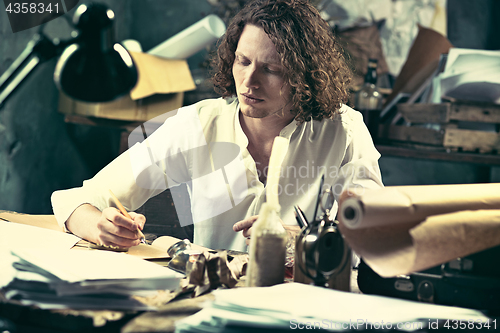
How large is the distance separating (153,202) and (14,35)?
0.93m

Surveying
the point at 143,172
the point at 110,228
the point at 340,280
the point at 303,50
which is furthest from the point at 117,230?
the point at 303,50

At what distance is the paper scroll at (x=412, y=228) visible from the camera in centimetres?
68

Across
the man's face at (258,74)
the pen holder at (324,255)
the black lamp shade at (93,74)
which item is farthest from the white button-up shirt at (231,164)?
the black lamp shade at (93,74)

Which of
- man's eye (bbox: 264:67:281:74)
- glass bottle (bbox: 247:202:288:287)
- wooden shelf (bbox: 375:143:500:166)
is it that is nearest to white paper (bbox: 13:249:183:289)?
glass bottle (bbox: 247:202:288:287)

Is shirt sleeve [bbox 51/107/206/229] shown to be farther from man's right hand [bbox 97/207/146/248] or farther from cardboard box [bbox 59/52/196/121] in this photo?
Result: cardboard box [bbox 59/52/196/121]

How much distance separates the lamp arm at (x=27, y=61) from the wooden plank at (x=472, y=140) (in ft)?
6.65

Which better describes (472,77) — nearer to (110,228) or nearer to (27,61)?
(110,228)

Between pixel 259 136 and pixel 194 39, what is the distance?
1034 millimetres

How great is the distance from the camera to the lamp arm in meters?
0.60

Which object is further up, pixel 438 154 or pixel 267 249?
pixel 438 154

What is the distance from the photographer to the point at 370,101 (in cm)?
242

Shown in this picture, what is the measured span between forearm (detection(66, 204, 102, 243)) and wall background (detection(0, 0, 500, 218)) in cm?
47

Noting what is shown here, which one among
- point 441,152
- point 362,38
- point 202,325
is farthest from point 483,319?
point 362,38

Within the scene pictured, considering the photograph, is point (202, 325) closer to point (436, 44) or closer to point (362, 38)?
point (436, 44)
